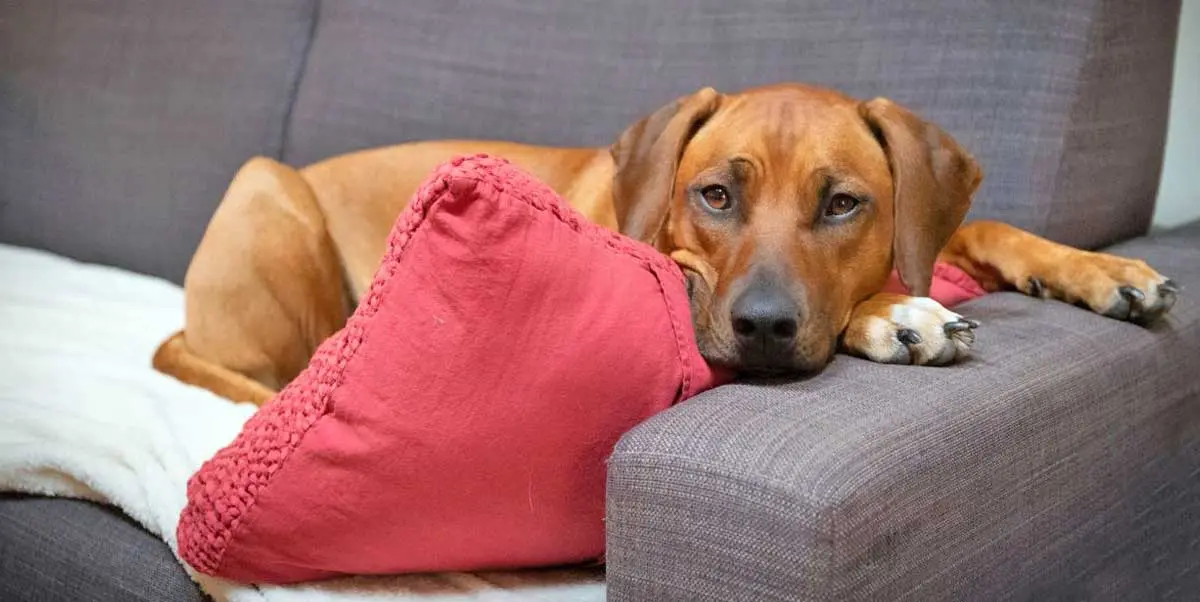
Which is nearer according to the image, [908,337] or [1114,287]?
[908,337]

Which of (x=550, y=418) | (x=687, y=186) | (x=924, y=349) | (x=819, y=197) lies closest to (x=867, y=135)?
(x=819, y=197)

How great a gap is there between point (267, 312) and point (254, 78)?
91 cm

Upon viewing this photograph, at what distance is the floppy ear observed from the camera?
154 cm

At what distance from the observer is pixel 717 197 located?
5.24 feet

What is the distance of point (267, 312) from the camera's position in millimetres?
2172

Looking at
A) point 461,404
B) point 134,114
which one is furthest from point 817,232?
point 134,114

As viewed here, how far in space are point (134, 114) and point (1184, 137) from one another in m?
2.52

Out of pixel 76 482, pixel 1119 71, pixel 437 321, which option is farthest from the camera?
pixel 1119 71

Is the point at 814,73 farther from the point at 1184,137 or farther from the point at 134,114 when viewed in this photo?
the point at 134,114

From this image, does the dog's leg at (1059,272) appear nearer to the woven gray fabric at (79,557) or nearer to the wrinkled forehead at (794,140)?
the wrinkled forehead at (794,140)

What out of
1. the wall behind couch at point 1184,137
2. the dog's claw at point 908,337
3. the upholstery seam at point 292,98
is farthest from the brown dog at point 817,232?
the upholstery seam at point 292,98

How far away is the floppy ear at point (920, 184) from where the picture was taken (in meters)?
1.54

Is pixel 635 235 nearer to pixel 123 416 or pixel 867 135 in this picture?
pixel 867 135

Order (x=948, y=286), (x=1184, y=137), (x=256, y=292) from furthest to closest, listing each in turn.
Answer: (x=1184, y=137)
(x=256, y=292)
(x=948, y=286)
